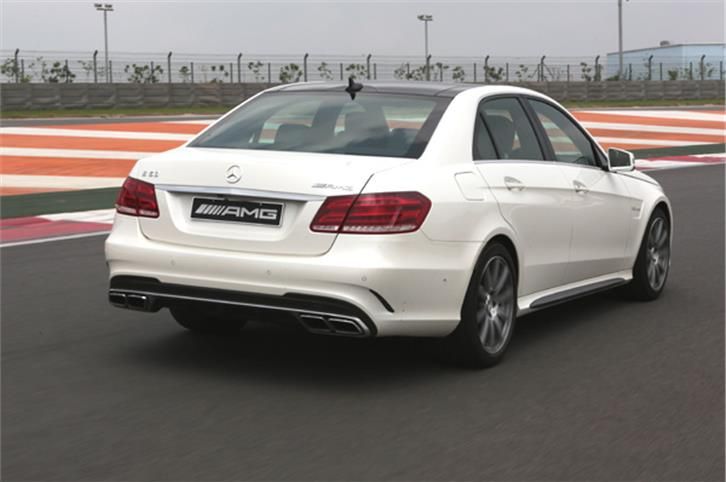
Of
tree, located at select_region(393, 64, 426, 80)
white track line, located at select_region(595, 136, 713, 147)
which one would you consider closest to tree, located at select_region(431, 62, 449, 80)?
tree, located at select_region(393, 64, 426, 80)

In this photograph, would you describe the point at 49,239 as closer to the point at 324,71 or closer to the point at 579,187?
the point at 579,187

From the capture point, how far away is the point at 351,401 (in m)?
5.37

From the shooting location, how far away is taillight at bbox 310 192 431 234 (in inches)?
211

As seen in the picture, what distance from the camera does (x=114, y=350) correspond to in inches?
250

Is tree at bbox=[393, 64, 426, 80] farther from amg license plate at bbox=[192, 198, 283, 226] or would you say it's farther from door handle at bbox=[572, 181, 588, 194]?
amg license plate at bbox=[192, 198, 283, 226]

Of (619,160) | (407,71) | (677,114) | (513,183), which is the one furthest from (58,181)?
(407,71)

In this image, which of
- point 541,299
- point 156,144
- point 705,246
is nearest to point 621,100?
point 156,144

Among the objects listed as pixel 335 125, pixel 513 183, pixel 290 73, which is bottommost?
pixel 513 183

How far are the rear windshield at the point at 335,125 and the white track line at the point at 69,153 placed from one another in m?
13.7

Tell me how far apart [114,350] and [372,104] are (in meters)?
1.93

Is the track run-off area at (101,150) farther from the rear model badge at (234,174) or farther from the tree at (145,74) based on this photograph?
the tree at (145,74)

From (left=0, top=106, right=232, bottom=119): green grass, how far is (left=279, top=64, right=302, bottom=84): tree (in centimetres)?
627

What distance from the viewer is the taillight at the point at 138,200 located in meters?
5.82

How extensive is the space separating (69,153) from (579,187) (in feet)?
48.9
